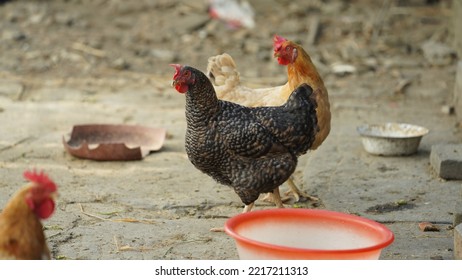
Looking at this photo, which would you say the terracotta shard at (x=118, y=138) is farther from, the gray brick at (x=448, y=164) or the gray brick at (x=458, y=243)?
the gray brick at (x=458, y=243)

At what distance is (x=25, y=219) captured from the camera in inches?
123

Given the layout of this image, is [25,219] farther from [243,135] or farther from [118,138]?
[118,138]

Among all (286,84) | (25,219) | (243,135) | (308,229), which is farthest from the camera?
(286,84)

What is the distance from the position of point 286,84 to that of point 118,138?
186 cm

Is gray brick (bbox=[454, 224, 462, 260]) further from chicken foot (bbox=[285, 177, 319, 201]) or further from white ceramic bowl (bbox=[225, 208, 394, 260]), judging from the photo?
chicken foot (bbox=[285, 177, 319, 201])

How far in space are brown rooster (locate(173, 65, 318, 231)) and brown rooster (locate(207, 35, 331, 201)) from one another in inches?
18.5

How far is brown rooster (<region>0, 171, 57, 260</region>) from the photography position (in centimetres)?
314

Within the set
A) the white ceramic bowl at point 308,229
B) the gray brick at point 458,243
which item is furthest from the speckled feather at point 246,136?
the gray brick at point 458,243

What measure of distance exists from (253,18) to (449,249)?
23.1 ft

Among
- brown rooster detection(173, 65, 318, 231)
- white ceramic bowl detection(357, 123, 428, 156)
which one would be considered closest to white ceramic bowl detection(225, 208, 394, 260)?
brown rooster detection(173, 65, 318, 231)

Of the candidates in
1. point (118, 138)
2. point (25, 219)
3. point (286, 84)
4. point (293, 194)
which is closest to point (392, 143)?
point (293, 194)

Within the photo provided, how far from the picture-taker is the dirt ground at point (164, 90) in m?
4.82

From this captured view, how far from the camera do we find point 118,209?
5.05 m
